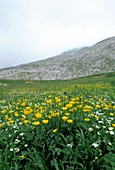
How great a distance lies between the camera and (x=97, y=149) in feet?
15.2

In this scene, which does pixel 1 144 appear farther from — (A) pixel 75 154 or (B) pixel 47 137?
(A) pixel 75 154

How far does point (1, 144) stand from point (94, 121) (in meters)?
2.08

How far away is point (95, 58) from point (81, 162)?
105 m

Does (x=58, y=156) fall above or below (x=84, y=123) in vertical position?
below

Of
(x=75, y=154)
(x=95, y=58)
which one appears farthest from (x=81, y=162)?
(x=95, y=58)

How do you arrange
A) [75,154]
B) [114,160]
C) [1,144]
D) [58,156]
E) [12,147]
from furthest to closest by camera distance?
1. [1,144]
2. [12,147]
3. [58,156]
4. [75,154]
5. [114,160]

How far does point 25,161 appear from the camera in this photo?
509 cm

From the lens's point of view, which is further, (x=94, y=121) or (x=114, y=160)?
(x=94, y=121)

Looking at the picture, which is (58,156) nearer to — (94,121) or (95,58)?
(94,121)

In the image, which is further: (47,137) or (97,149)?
(47,137)

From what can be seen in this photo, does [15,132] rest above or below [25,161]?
above

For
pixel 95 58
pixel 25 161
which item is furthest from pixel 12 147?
pixel 95 58

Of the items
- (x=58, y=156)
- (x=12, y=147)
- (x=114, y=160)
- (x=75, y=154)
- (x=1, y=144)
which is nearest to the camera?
(x=114, y=160)

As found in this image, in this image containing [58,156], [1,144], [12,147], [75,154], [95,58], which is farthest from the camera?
[95,58]
